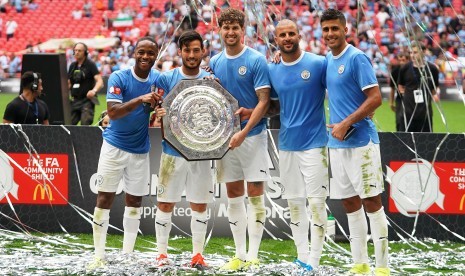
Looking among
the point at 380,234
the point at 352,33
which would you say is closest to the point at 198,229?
the point at 380,234

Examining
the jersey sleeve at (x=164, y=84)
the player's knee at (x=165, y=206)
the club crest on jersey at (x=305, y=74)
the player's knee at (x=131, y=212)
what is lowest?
the player's knee at (x=131, y=212)

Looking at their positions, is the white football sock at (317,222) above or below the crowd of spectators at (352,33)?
below

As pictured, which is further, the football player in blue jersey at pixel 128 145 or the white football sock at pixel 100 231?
the white football sock at pixel 100 231

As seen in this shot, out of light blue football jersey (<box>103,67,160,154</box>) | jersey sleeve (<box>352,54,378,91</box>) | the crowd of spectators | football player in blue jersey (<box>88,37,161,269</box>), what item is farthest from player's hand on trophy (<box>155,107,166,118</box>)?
the crowd of spectators

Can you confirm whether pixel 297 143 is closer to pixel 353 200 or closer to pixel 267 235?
pixel 353 200

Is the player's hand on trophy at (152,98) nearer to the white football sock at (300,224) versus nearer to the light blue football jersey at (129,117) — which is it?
the light blue football jersey at (129,117)

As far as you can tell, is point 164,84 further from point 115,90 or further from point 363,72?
point 363,72

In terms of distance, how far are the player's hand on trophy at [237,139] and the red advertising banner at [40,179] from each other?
10.2 ft

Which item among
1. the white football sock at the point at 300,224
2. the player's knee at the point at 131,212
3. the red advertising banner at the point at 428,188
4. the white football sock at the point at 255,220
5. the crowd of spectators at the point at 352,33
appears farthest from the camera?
the crowd of spectators at the point at 352,33

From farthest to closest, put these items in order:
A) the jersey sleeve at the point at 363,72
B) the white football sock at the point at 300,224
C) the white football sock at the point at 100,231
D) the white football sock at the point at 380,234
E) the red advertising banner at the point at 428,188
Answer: the red advertising banner at the point at 428,188
the white football sock at the point at 100,231
the white football sock at the point at 300,224
the white football sock at the point at 380,234
the jersey sleeve at the point at 363,72

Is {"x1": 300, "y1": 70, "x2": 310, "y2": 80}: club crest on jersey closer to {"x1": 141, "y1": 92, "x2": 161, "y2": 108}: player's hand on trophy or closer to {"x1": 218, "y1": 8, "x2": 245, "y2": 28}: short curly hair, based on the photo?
{"x1": 218, "y1": 8, "x2": 245, "y2": 28}: short curly hair

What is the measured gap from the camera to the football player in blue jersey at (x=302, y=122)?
298 inches

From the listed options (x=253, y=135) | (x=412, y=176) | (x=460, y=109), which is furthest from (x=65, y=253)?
(x=460, y=109)

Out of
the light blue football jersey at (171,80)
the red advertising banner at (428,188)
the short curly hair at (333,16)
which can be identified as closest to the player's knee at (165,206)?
the light blue football jersey at (171,80)
